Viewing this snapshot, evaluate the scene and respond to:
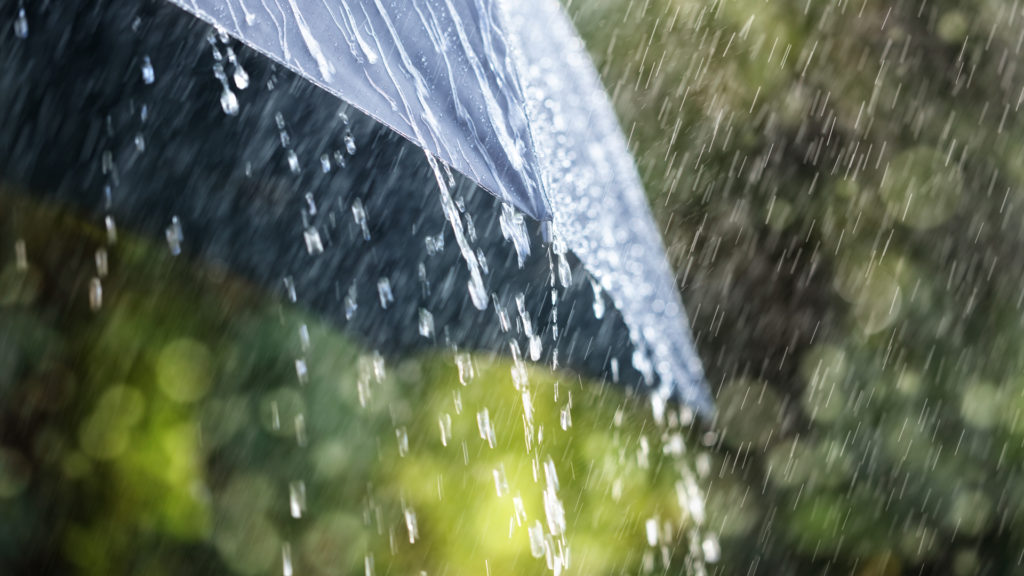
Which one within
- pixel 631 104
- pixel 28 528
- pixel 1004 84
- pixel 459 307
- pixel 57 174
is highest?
pixel 1004 84

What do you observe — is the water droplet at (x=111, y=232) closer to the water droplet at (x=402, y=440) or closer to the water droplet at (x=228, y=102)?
the water droplet at (x=228, y=102)

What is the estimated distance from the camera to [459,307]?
239cm

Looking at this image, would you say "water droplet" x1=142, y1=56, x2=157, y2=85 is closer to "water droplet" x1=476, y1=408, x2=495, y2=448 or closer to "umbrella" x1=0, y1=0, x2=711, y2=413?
"umbrella" x1=0, y1=0, x2=711, y2=413

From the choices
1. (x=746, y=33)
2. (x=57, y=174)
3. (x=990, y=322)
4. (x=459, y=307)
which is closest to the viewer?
(x=57, y=174)

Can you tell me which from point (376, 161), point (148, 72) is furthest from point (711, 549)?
point (148, 72)

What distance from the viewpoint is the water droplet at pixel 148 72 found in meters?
1.91

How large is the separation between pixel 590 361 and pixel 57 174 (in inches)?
45.6

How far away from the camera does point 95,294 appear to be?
6.93ft

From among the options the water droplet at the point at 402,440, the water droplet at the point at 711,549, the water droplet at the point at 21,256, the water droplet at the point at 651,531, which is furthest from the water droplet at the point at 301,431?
the water droplet at the point at 711,549

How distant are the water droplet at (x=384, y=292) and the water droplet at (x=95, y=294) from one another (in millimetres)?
642

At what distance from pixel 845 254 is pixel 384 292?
1569mm

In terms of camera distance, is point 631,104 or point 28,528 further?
point 631,104

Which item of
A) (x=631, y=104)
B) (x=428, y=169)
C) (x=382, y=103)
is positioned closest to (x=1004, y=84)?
(x=631, y=104)

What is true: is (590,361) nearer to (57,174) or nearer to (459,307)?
(459,307)
